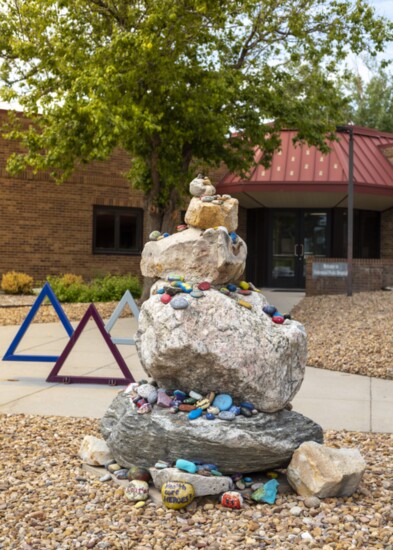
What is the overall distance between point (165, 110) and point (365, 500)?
10032 millimetres

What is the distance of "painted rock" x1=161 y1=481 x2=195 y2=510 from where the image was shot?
147 inches

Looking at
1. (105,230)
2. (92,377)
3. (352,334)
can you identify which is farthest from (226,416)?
(105,230)

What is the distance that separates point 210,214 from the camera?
462 centimetres

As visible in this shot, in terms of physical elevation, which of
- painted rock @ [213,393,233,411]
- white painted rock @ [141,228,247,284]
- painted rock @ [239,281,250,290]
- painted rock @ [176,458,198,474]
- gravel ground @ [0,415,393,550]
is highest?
white painted rock @ [141,228,247,284]

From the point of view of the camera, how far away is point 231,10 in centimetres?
1258

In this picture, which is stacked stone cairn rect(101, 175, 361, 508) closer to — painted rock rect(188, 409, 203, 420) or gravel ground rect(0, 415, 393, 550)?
painted rock rect(188, 409, 203, 420)

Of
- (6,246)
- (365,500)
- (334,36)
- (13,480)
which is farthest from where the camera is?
(6,246)

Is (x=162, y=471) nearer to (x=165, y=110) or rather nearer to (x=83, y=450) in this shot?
(x=83, y=450)

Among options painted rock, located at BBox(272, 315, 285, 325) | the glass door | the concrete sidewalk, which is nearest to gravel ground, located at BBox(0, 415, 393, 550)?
painted rock, located at BBox(272, 315, 285, 325)

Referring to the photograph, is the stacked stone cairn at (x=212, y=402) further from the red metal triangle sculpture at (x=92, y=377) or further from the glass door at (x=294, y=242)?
the glass door at (x=294, y=242)

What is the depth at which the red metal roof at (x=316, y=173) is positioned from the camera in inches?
744

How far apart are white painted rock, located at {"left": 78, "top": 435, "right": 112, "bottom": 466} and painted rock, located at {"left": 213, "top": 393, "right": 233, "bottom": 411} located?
0.91 metres

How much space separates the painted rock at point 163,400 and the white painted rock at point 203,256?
31.9 inches

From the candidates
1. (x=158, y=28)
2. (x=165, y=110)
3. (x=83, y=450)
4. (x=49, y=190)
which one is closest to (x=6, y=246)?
(x=49, y=190)
